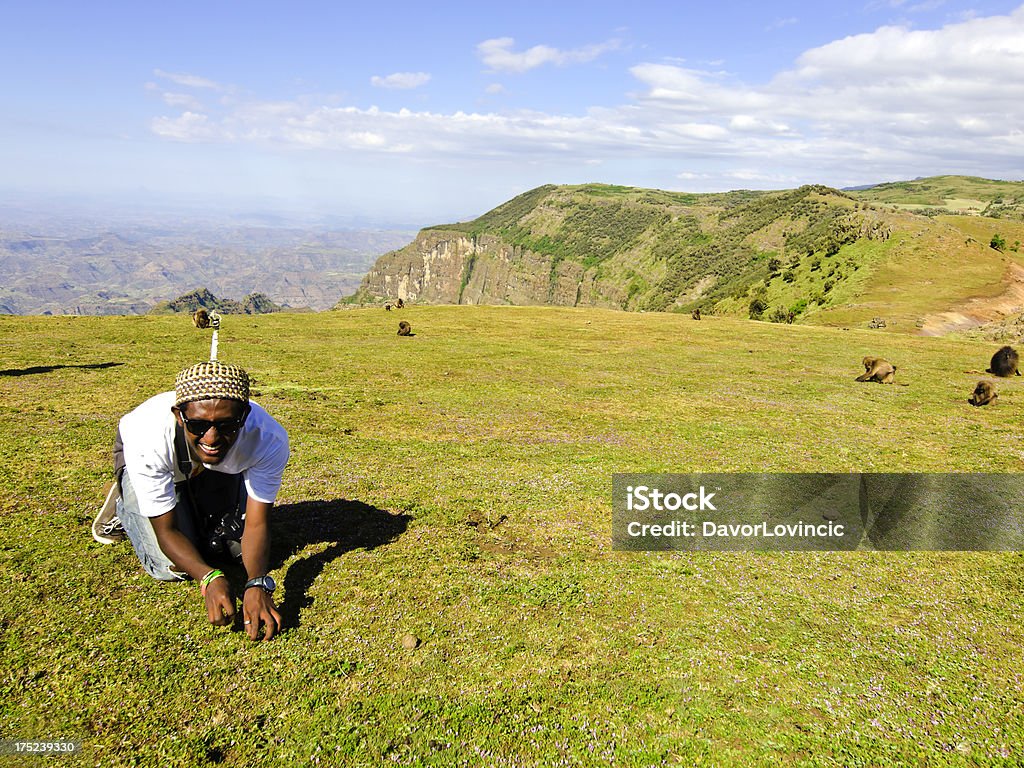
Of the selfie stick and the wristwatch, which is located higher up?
the selfie stick

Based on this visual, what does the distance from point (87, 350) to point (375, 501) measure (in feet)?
72.6

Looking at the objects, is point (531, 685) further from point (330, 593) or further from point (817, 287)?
point (817, 287)

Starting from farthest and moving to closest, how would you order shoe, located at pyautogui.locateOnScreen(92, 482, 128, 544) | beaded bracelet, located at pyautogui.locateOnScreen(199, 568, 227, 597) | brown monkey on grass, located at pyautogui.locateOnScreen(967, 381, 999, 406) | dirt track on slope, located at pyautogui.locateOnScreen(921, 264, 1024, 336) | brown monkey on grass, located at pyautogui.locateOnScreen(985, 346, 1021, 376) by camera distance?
dirt track on slope, located at pyautogui.locateOnScreen(921, 264, 1024, 336), brown monkey on grass, located at pyautogui.locateOnScreen(985, 346, 1021, 376), brown monkey on grass, located at pyautogui.locateOnScreen(967, 381, 999, 406), shoe, located at pyautogui.locateOnScreen(92, 482, 128, 544), beaded bracelet, located at pyautogui.locateOnScreen(199, 568, 227, 597)

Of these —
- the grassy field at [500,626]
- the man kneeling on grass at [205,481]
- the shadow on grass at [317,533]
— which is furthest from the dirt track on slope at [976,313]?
the man kneeling on grass at [205,481]

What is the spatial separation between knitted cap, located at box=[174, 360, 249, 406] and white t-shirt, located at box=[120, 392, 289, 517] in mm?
277

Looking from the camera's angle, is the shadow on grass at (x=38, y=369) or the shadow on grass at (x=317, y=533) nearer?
the shadow on grass at (x=317, y=533)

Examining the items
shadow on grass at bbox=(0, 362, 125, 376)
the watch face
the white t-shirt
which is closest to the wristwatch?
the watch face

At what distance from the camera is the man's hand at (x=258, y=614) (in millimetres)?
6172

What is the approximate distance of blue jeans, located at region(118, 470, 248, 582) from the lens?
6801mm

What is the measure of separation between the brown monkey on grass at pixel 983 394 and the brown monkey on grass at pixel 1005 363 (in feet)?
26.9

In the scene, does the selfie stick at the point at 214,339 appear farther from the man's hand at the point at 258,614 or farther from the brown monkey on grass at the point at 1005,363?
the brown monkey on grass at the point at 1005,363

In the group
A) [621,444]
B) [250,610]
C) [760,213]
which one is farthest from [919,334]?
[760,213]

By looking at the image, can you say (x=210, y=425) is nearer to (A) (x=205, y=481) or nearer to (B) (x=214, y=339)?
(A) (x=205, y=481)

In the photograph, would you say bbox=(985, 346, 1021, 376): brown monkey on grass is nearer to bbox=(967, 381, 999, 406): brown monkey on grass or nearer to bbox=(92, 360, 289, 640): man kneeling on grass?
bbox=(967, 381, 999, 406): brown monkey on grass
